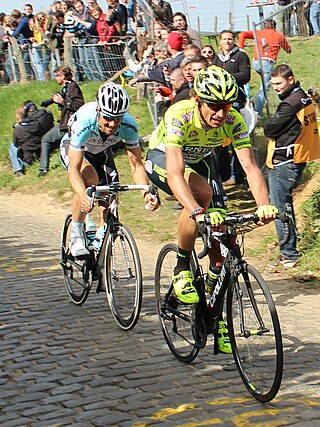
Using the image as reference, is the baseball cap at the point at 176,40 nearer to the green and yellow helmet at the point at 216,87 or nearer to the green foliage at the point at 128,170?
the green foliage at the point at 128,170

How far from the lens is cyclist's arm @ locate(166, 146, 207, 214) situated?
6461 mm

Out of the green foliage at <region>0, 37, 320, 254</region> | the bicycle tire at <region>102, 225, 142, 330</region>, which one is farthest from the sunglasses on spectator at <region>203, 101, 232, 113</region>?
the green foliage at <region>0, 37, 320, 254</region>

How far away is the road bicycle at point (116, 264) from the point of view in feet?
25.7

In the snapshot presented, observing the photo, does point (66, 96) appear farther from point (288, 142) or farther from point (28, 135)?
point (288, 142)

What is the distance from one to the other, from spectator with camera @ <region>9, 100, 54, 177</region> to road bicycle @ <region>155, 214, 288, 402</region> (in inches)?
492

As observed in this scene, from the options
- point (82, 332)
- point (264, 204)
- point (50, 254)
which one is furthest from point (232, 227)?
point (50, 254)

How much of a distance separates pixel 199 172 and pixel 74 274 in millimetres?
2353

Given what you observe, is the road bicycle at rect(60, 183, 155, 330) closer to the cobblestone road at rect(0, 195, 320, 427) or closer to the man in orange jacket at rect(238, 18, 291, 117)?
the cobblestone road at rect(0, 195, 320, 427)

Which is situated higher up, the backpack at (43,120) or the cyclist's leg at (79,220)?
the backpack at (43,120)

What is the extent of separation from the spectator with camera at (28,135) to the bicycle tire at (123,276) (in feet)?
36.4

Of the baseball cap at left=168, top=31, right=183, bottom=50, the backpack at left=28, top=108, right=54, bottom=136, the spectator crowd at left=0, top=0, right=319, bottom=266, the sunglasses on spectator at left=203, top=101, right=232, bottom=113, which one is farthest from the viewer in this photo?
the backpack at left=28, top=108, right=54, bottom=136

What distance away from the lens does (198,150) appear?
7.25 meters

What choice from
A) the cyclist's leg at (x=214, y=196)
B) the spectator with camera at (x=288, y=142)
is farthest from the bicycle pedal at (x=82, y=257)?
the spectator with camera at (x=288, y=142)

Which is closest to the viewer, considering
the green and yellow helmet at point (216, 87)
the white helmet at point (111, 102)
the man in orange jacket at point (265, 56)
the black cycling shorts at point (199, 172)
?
the green and yellow helmet at point (216, 87)
